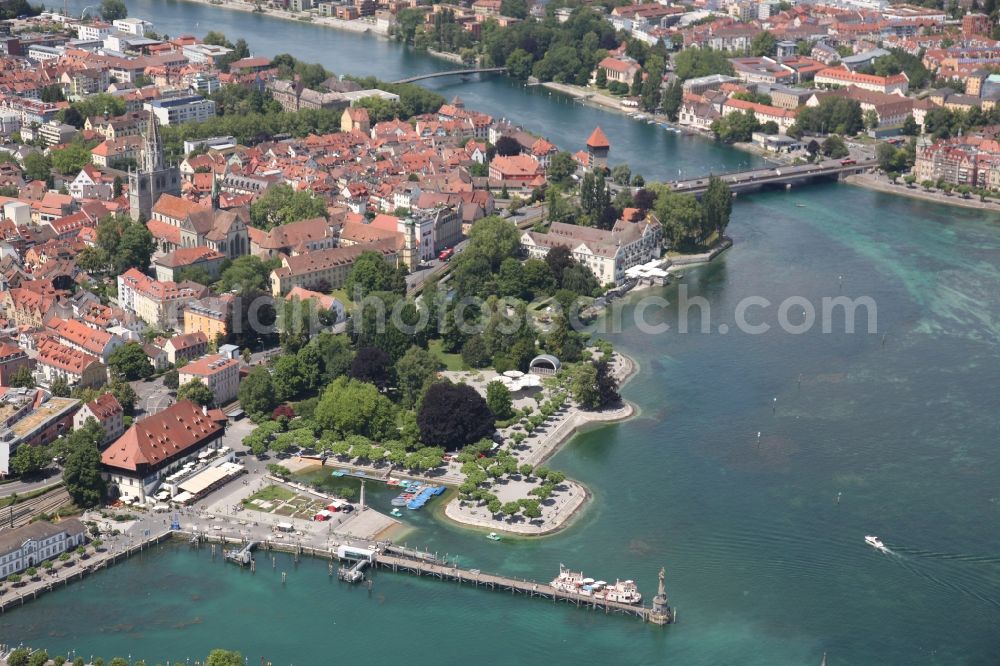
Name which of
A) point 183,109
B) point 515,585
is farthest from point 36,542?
point 183,109

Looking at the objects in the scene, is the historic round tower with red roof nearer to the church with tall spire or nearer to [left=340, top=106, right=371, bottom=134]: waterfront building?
[left=340, top=106, right=371, bottom=134]: waterfront building

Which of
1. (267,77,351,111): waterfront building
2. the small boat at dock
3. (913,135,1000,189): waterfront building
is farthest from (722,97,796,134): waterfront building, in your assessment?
the small boat at dock

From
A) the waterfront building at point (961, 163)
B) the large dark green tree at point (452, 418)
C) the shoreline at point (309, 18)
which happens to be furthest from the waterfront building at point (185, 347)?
the shoreline at point (309, 18)

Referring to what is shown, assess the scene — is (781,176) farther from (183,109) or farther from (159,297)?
(159,297)

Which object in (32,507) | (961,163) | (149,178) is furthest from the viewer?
(961,163)

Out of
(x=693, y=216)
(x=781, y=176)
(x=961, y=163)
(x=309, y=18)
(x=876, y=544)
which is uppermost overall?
(x=961, y=163)

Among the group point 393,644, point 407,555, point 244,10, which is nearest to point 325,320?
point 407,555

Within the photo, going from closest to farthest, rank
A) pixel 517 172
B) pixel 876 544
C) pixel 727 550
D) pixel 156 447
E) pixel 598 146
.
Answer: pixel 727 550 < pixel 876 544 < pixel 156 447 < pixel 517 172 < pixel 598 146

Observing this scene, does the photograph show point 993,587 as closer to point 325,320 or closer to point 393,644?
point 393,644
